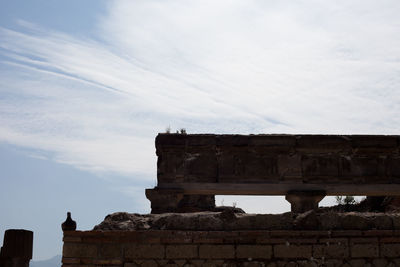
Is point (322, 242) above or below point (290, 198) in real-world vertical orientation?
below

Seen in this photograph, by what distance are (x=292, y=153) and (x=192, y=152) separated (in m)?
2.79

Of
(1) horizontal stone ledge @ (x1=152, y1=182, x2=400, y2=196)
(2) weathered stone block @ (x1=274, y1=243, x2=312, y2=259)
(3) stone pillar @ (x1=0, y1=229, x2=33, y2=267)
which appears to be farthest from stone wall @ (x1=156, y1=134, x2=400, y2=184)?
(2) weathered stone block @ (x1=274, y1=243, x2=312, y2=259)

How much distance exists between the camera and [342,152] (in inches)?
545

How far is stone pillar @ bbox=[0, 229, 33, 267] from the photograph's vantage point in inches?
328

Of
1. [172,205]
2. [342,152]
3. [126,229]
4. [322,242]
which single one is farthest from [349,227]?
[342,152]

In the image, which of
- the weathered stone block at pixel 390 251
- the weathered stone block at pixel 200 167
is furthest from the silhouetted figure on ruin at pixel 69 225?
the weathered stone block at pixel 200 167

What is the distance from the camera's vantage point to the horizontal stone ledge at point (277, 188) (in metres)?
13.2

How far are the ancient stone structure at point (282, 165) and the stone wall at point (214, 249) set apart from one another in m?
8.15

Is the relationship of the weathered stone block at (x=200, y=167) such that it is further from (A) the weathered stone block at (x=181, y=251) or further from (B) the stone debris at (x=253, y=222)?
(A) the weathered stone block at (x=181, y=251)

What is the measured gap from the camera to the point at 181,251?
4.88m

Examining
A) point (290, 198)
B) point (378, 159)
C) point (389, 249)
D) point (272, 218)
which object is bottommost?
point (389, 249)

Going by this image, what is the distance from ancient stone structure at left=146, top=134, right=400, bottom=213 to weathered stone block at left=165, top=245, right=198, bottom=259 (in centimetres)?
818

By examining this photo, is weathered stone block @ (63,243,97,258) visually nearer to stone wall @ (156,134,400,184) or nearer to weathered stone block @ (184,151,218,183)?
stone wall @ (156,134,400,184)

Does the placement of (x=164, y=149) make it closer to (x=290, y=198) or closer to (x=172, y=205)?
(x=172, y=205)
